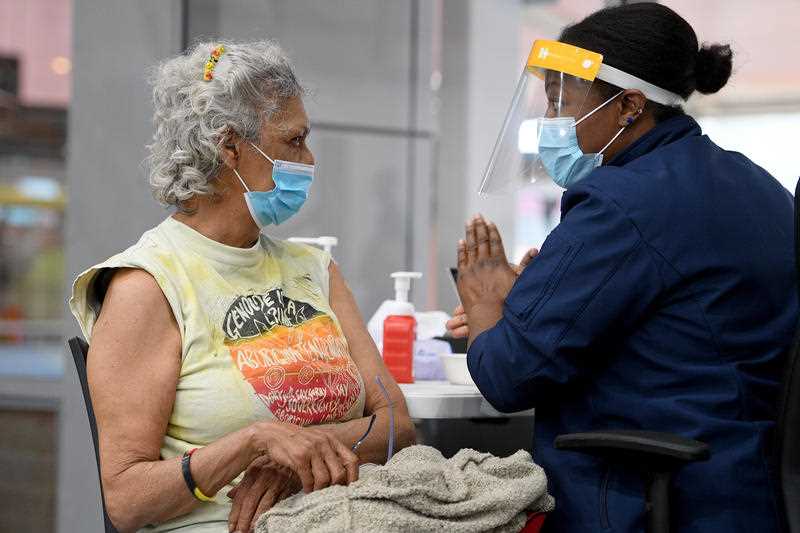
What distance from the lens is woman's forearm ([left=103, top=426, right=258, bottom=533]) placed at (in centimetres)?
151

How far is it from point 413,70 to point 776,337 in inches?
103

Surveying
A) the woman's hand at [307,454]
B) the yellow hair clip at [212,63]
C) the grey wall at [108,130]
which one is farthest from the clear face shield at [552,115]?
the grey wall at [108,130]

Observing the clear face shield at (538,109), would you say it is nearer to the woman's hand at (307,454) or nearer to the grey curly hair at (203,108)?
the grey curly hair at (203,108)

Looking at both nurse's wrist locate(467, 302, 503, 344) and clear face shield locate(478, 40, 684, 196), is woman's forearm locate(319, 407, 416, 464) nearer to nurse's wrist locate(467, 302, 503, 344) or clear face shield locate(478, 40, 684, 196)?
nurse's wrist locate(467, 302, 503, 344)

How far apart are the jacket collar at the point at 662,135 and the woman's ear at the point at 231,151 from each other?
0.72 meters

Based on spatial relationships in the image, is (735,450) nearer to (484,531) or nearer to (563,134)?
(484,531)

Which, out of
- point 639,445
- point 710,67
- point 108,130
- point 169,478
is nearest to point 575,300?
point 639,445

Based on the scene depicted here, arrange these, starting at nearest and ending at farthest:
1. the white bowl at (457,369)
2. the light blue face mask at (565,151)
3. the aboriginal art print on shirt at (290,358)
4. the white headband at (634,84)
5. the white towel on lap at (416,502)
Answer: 1. the white towel on lap at (416,502)
2. the aboriginal art print on shirt at (290,358)
3. the white headband at (634,84)
4. the light blue face mask at (565,151)
5. the white bowl at (457,369)

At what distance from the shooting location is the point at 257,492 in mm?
1543

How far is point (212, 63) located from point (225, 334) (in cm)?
52

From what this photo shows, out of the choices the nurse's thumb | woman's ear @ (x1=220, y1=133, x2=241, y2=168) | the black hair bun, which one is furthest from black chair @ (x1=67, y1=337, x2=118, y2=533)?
the black hair bun

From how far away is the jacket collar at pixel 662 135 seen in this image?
1722 millimetres

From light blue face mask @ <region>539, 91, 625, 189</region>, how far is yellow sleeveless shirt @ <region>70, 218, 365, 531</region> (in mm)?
546

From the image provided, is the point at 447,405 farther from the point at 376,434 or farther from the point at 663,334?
the point at 663,334
